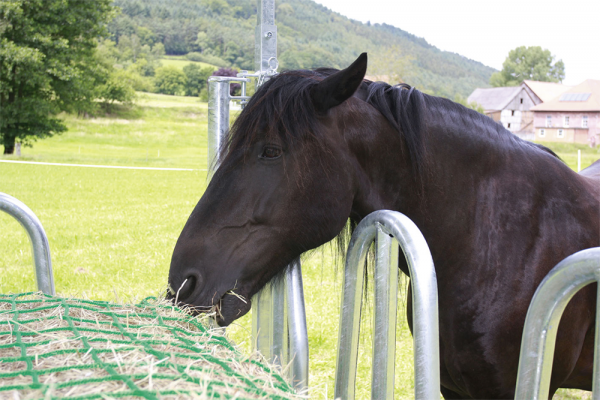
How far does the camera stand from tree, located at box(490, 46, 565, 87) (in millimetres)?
93000

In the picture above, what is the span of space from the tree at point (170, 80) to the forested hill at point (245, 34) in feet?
33.9

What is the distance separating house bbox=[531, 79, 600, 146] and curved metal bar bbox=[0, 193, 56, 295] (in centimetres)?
5897

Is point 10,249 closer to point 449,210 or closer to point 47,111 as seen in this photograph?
point 449,210

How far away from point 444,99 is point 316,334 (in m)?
2.71

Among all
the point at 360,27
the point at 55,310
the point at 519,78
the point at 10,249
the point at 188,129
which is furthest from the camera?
the point at 360,27

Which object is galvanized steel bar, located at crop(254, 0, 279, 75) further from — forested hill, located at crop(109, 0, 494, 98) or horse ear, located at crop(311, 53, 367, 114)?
forested hill, located at crop(109, 0, 494, 98)

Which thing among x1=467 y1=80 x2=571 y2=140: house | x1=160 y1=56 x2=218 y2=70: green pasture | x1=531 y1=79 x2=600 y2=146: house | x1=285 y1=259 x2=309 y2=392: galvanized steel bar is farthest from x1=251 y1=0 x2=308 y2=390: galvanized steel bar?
x1=160 y1=56 x2=218 y2=70: green pasture

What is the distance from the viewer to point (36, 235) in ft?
6.77

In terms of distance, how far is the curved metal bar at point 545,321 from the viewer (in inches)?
42.5

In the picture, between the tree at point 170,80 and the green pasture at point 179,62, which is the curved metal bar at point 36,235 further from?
the green pasture at point 179,62

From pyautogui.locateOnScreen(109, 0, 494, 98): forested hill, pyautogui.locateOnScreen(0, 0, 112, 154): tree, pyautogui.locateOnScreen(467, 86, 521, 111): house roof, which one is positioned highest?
→ pyautogui.locateOnScreen(109, 0, 494, 98): forested hill

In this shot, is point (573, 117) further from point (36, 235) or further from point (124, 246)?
point (36, 235)

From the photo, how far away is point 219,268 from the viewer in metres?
1.63

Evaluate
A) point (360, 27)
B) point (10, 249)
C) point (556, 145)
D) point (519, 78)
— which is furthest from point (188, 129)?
point (360, 27)
